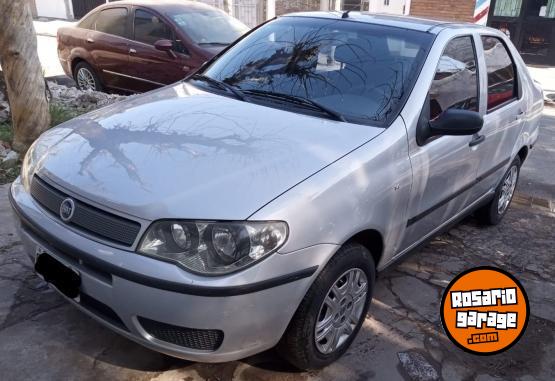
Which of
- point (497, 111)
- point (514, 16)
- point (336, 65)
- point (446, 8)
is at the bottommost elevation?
point (514, 16)

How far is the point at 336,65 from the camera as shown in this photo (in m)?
3.11

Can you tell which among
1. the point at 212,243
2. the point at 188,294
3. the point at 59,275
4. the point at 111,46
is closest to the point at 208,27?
the point at 111,46

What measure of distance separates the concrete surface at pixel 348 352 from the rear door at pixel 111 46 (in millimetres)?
4298

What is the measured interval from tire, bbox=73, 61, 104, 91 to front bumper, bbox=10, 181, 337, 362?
6.18 metres

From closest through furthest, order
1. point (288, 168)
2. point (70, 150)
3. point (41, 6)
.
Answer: point (288, 168), point (70, 150), point (41, 6)

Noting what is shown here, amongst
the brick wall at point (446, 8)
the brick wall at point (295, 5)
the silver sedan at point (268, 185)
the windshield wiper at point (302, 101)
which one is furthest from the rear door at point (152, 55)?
the brick wall at point (295, 5)

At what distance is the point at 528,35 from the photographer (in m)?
13.9

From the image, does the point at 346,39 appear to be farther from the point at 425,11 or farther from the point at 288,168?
the point at 425,11

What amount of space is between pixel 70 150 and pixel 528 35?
14280mm

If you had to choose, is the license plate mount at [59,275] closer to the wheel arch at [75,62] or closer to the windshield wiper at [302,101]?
the windshield wiper at [302,101]

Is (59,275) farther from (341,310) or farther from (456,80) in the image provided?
(456,80)

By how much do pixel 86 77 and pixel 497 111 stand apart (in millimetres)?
6481

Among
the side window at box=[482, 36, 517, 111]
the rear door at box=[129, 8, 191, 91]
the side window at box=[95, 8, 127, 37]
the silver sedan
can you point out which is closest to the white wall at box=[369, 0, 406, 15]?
the side window at box=[95, 8, 127, 37]

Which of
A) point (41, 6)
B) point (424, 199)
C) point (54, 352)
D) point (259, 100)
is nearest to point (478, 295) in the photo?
point (424, 199)
